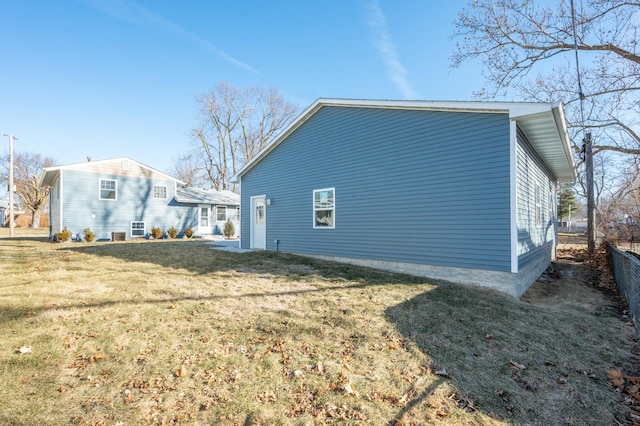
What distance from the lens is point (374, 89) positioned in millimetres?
16094

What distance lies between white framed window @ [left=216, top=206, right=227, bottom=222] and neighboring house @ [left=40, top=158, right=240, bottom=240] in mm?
397

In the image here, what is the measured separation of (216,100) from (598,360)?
3573 centimetres

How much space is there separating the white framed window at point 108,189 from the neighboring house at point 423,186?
12.6 m

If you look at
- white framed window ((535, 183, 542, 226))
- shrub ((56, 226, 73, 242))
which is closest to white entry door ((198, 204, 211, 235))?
shrub ((56, 226, 73, 242))

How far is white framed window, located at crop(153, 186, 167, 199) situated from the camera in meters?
20.4

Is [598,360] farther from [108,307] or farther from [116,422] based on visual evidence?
[108,307]

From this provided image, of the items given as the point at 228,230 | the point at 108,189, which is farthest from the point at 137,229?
the point at 228,230

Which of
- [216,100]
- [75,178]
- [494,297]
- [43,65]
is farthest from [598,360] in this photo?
[216,100]

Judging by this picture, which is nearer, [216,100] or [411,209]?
[411,209]

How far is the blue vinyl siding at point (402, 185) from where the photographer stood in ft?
22.5

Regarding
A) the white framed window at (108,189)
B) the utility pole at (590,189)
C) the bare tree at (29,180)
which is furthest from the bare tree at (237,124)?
the utility pole at (590,189)

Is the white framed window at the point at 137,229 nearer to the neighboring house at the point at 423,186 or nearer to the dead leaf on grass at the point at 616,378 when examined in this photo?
A: the neighboring house at the point at 423,186

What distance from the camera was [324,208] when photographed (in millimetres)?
10039

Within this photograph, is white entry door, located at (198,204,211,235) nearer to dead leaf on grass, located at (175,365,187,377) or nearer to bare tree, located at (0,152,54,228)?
dead leaf on grass, located at (175,365,187,377)
